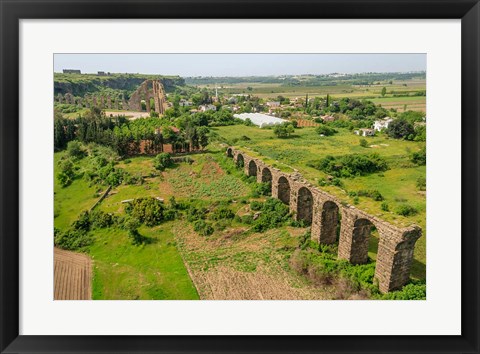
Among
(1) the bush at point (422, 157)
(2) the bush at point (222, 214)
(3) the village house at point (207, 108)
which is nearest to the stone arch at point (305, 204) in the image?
(2) the bush at point (222, 214)

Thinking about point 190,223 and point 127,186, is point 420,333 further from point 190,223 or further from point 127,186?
point 127,186

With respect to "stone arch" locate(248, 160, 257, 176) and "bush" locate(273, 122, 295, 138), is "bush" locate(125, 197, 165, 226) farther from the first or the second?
"bush" locate(273, 122, 295, 138)

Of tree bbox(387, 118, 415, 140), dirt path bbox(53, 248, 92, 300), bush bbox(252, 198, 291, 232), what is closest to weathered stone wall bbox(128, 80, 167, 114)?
bush bbox(252, 198, 291, 232)

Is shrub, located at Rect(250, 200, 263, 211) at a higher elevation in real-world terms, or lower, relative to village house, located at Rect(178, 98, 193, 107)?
lower

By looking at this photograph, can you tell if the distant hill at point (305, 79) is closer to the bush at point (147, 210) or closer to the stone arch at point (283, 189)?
the bush at point (147, 210)
